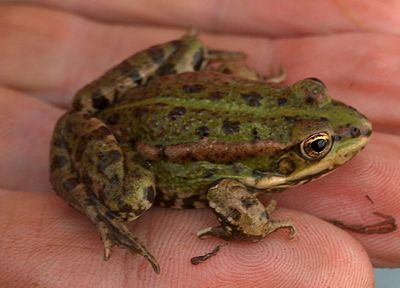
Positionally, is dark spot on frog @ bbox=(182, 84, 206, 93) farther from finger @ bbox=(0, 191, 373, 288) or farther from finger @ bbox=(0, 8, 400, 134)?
finger @ bbox=(0, 8, 400, 134)

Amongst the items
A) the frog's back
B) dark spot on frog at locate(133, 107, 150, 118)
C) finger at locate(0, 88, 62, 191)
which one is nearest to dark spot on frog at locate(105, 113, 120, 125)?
the frog's back

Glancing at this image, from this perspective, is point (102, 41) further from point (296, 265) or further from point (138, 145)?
point (296, 265)

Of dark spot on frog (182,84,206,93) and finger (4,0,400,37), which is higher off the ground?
finger (4,0,400,37)

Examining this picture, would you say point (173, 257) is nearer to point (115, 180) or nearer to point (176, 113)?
point (115, 180)

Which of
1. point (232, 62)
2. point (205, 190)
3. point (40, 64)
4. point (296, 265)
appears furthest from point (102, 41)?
point (296, 265)

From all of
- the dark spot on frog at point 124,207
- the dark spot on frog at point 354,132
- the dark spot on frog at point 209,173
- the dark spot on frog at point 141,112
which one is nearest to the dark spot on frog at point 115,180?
the dark spot on frog at point 124,207

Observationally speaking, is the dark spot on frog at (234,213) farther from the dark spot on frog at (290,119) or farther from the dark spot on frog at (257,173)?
the dark spot on frog at (290,119)

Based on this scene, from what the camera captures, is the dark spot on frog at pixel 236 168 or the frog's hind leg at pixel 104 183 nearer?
the frog's hind leg at pixel 104 183
